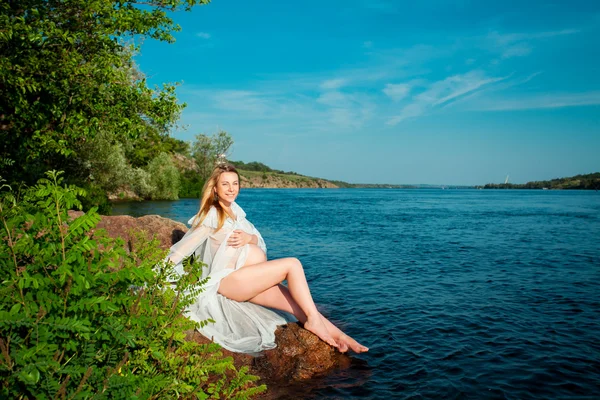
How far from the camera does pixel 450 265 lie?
15.0 meters

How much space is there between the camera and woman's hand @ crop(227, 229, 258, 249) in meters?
5.78

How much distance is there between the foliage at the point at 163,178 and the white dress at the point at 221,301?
160 ft

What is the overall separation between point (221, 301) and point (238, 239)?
0.93 metres

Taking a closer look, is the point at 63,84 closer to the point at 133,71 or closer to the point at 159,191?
the point at 133,71

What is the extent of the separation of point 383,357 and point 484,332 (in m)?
2.51

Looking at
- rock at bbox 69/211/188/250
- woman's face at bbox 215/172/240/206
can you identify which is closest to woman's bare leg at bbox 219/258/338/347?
woman's face at bbox 215/172/240/206

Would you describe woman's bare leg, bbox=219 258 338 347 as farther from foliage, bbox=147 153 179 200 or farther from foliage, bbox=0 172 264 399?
foliage, bbox=147 153 179 200

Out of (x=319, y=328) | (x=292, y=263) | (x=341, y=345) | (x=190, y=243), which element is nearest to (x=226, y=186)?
(x=190, y=243)

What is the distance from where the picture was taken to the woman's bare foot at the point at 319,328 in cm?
592

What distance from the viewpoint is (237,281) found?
5.67m

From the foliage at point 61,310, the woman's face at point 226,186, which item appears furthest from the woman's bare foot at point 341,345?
the foliage at point 61,310

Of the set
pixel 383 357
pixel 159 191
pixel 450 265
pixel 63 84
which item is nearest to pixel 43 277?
pixel 383 357

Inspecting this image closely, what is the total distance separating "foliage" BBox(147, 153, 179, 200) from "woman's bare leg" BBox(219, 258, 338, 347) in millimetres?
49076

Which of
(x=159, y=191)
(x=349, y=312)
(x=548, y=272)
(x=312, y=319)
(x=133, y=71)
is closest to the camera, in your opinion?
(x=312, y=319)
